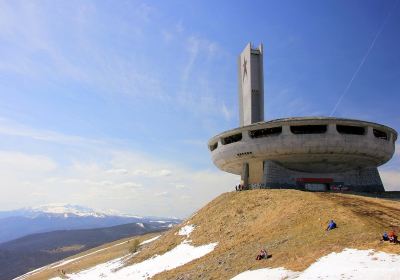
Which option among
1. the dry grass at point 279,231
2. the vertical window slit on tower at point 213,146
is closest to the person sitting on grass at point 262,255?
the dry grass at point 279,231

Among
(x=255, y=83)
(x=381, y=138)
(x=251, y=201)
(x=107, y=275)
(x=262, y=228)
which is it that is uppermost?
(x=255, y=83)

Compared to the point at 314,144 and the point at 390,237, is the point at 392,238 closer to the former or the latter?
the point at 390,237

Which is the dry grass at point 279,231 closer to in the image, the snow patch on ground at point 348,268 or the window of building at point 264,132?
the snow patch on ground at point 348,268

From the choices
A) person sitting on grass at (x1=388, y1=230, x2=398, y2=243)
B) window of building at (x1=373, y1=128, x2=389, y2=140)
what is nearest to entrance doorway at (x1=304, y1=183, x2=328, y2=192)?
window of building at (x1=373, y1=128, x2=389, y2=140)

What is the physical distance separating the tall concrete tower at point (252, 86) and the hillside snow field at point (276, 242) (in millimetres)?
23068

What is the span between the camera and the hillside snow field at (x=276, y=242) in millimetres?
20766

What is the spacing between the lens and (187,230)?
→ 43688 millimetres

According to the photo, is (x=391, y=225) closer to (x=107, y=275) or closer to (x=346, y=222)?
(x=346, y=222)

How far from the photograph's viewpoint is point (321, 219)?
29.6 metres

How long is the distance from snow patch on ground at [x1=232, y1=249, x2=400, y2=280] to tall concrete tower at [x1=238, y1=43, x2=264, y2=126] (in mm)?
46218

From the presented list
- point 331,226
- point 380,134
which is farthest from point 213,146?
point 331,226

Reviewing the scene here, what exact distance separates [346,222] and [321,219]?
7.44 ft

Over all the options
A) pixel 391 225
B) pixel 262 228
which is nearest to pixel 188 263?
pixel 262 228

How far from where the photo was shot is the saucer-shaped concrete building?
49.1 m
